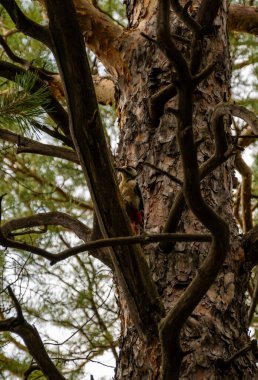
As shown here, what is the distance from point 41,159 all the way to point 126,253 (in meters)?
2.24

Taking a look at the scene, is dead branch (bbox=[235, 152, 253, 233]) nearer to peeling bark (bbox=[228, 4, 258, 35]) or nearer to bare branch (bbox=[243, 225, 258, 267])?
peeling bark (bbox=[228, 4, 258, 35])

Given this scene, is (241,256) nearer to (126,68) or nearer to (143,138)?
(143,138)

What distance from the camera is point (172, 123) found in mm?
2012

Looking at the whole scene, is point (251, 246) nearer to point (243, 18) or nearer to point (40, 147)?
point (40, 147)

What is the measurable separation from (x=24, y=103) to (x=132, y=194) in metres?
0.70

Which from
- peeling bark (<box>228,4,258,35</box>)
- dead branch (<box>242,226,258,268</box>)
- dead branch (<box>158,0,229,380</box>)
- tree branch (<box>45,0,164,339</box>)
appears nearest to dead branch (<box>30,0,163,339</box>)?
tree branch (<box>45,0,164,339</box>)

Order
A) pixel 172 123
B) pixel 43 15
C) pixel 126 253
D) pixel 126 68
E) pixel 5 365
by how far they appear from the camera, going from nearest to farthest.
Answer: pixel 126 253 → pixel 172 123 → pixel 126 68 → pixel 5 365 → pixel 43 15

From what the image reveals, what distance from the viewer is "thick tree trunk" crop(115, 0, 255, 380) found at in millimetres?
1616

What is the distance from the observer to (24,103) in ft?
5.28

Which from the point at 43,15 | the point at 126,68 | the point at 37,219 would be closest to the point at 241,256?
the point at 37,219

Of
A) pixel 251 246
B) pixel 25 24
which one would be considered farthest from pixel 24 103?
pixel 251 246

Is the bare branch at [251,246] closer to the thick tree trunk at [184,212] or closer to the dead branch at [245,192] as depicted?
the thick tree trunk at [184,212]

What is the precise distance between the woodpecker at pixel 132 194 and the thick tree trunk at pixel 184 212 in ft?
0.11

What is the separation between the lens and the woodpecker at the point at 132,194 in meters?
2.05
